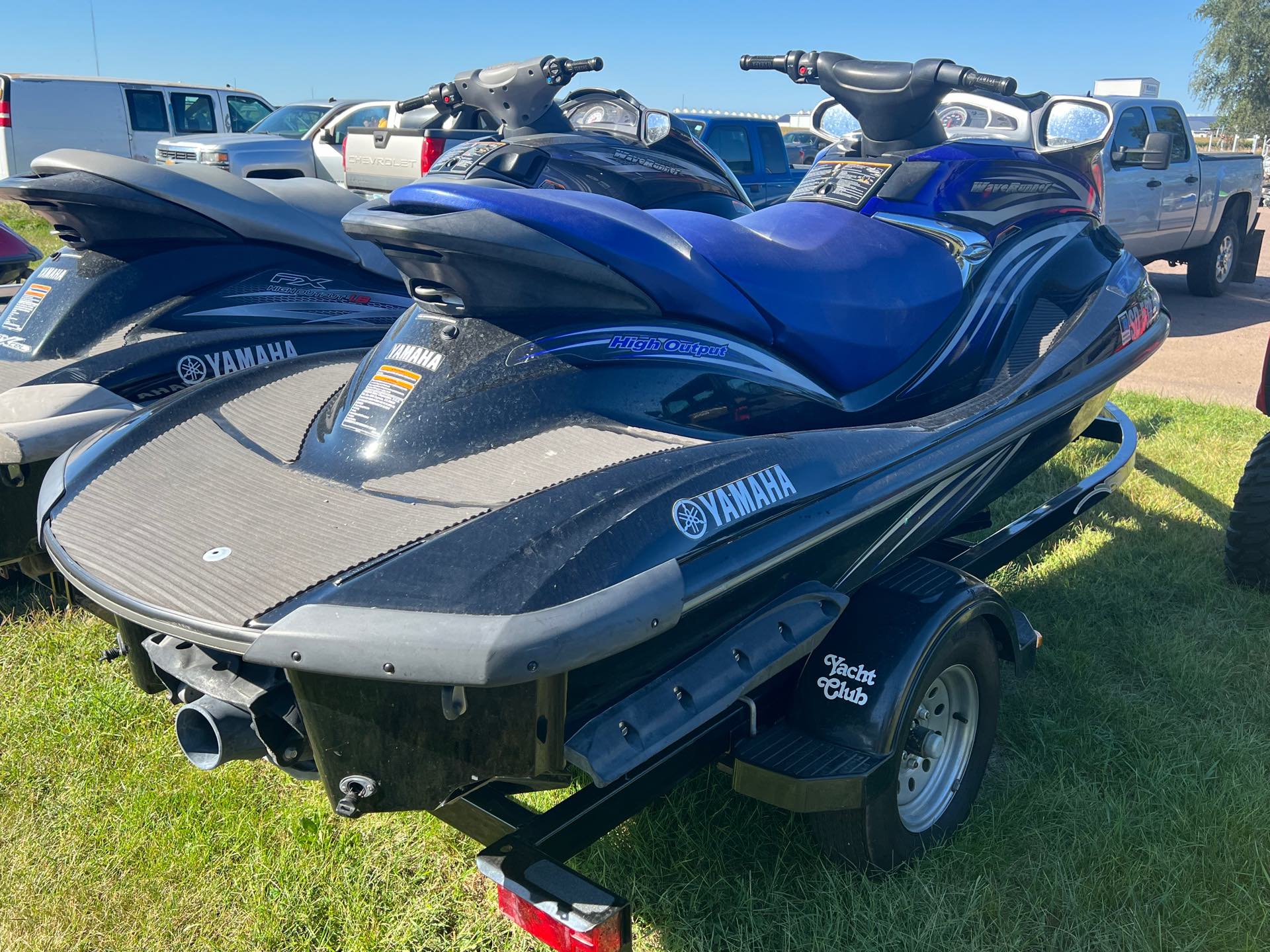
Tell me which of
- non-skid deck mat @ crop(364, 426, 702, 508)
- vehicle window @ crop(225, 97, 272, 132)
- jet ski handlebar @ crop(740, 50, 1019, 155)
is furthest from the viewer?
vehicle window @ crop(225, 97, 272, 132)

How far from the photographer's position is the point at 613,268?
233cm

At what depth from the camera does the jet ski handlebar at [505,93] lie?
18.6ft

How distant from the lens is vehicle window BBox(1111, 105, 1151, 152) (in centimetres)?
986

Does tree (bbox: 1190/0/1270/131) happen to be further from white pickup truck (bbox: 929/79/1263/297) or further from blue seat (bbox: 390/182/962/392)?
blue seat (bbox: 390/182/962/392)

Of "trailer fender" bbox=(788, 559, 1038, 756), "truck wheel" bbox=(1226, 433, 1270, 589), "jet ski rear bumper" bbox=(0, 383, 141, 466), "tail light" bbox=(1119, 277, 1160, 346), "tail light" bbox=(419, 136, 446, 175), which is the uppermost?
"tail light" bbox=(1119, 277, 1160, 346)

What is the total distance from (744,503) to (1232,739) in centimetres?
202

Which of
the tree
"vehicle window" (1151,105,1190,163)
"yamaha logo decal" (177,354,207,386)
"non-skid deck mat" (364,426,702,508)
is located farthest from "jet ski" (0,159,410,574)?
the tree

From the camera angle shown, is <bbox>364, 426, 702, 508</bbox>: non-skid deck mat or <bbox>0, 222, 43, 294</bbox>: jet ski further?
<bbox>0, 222, 43, 294</bbox>: jet ski

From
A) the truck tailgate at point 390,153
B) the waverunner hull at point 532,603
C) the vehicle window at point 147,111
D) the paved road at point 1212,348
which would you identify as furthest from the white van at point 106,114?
the waverunner hull at point 532,603

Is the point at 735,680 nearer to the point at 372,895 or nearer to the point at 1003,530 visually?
the point at 372,895

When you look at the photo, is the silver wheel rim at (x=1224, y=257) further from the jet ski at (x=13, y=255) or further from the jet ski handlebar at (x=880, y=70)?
the jet ski at (x=13, y=255)

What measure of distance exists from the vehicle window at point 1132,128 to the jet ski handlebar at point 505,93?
251 inches

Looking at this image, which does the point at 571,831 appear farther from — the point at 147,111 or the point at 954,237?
the point at 147,111

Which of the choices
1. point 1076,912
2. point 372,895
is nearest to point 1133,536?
point 1076,912
